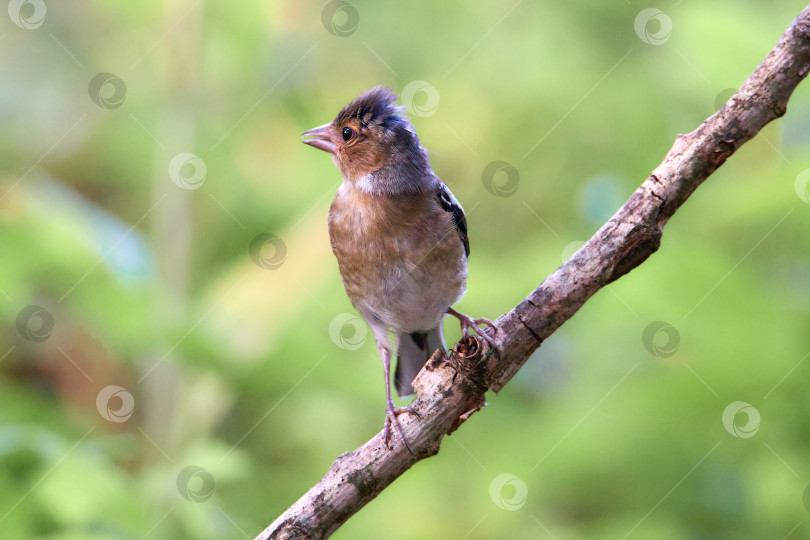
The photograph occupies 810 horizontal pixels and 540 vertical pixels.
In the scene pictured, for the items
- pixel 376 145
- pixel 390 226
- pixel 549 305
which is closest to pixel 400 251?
pixel 390 226

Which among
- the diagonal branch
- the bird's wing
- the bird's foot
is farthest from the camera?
the bird's wing

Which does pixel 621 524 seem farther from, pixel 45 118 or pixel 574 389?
pixel 45 118

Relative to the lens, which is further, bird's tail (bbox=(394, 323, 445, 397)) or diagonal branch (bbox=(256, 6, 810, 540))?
bird's tail (bbox=(394, 323, 445, 397))

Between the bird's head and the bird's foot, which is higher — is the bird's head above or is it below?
above

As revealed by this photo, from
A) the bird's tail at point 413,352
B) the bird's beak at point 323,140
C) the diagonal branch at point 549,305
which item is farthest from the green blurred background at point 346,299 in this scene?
the diagonal branch at point 549,305

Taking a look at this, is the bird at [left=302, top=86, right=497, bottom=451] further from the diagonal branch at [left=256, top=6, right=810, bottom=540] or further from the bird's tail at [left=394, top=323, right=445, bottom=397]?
the diagonal branch at [left=256, top=6, right=810, bottom=540]

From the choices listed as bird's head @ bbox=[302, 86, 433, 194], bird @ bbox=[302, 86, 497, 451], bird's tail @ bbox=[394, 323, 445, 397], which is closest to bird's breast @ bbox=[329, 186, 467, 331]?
bird @ bbox=[302, 86, 497, 451]

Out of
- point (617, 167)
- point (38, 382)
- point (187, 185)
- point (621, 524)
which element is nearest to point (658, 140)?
point (617, 167)

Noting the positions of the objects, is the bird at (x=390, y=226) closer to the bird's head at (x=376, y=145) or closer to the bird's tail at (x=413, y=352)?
the bird's head at (x=376, y=145)

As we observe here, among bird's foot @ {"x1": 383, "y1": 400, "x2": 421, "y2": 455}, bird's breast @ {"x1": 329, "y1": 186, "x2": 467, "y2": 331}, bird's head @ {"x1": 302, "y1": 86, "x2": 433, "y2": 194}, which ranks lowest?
bird's foot @ {"x1": 383, "y1": 400, "x2": 421, "y2": 455}

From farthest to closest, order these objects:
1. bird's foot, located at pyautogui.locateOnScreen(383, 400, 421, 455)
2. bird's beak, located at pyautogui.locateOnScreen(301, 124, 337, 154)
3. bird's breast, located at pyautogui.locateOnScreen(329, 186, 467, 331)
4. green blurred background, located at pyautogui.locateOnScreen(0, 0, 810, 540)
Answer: bird's beak, located at pyautogui.locateOnScreen(301, 124, 337, 154) < bird's breast, located at pyautogui.locateOnScreen(329, 186, 467, 331) < green blurred background, located at pyautogui.locateOnScreen(0, 0, 810, 540) < bird's foot, located at pyautogui.locateOnScreen(383, 400, 421, 455)
